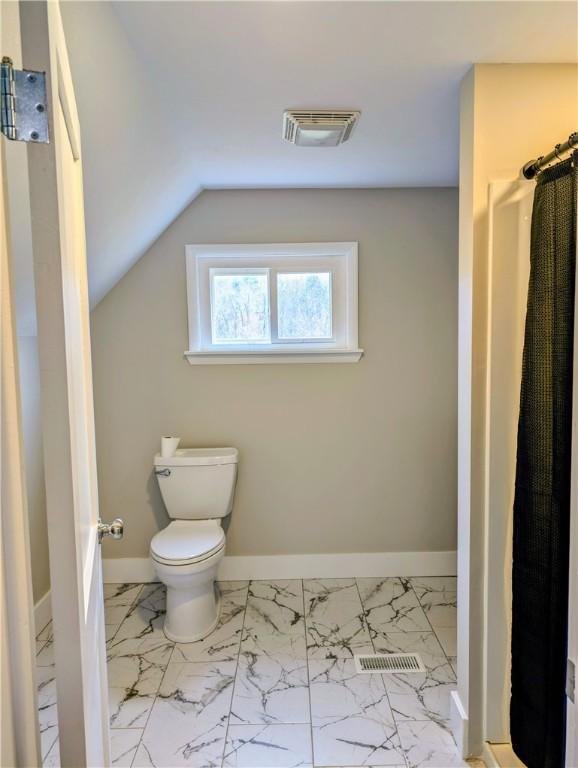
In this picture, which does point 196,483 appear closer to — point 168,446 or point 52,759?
point 168,446

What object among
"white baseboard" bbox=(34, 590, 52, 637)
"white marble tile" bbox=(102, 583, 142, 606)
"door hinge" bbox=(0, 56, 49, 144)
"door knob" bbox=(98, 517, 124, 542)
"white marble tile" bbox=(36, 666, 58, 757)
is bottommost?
"white marble tile" bbox=(102, 583, 142, 606)

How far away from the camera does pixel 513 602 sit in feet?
4.34

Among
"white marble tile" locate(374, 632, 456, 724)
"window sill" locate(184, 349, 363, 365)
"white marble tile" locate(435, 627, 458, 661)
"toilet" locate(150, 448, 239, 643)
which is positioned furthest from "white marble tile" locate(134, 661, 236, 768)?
"window sill" locate(184, 349, 363, 365)

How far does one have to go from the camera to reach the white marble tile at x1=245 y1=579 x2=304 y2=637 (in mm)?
2180

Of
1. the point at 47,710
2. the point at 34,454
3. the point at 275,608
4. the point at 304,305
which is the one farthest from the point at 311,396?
the point at 47,710

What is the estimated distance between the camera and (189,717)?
168 cm

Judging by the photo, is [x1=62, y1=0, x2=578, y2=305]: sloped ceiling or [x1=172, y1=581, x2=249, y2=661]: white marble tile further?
[x1=172, y1=581, x2=249, y2=661]: white marble tile

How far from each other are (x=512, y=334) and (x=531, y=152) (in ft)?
1.82

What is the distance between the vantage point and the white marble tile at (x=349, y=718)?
152cm

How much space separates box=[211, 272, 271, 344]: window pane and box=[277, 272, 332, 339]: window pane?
0.09 metres

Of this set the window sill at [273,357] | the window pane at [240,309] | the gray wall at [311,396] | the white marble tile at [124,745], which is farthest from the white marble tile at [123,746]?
the window pane at [240,309]

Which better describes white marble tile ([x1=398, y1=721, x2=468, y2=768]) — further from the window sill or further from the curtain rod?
the curtain rod

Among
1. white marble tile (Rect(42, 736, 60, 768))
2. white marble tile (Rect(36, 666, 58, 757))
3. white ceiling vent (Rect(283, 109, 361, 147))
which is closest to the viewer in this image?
white marble tile (Rect(42, 736, 60, 768))

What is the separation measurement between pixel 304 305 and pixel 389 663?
1779mm
